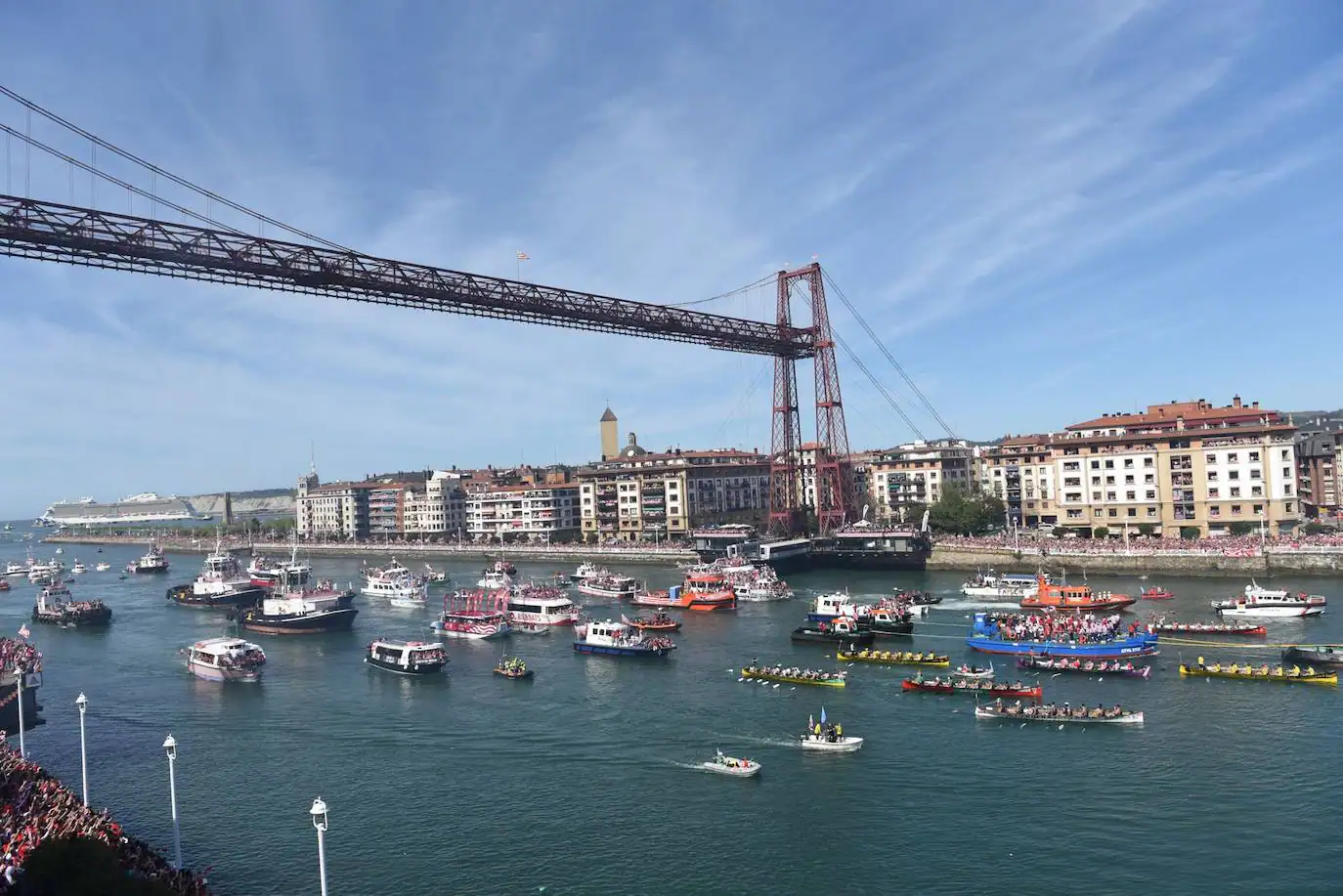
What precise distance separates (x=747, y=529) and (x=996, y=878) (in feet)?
149

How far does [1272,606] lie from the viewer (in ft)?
104

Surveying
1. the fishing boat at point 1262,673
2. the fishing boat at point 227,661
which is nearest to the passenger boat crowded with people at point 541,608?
the fishing boat at point 227,661

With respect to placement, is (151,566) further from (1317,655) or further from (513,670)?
(1317,655)

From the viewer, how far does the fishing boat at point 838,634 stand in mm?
29766

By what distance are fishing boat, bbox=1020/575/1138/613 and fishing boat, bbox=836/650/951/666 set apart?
A: 29.3ft

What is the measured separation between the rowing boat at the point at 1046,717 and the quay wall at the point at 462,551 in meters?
39.5

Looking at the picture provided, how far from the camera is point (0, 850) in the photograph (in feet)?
40.2

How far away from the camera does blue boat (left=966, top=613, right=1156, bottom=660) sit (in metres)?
26.6

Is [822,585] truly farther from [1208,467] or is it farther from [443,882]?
[443,882]

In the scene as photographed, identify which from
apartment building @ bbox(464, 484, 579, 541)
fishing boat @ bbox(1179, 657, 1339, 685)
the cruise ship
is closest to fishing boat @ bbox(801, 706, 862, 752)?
fishing boat @ bbox(1179, 657, 1339, 685)

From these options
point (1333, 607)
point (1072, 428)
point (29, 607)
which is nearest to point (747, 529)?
point (1072, 428)

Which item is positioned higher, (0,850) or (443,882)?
(0,850)

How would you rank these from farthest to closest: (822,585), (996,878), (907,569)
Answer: (907,569)
(822,585)
(996,878)

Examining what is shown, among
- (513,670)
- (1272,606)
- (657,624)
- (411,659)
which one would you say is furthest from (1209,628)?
(411,659)
